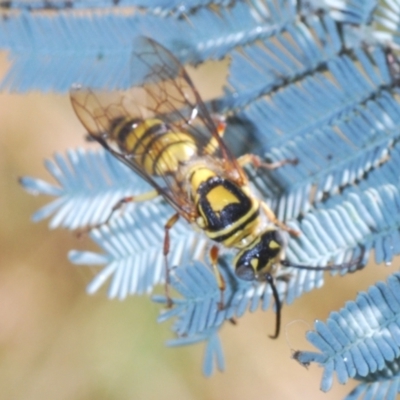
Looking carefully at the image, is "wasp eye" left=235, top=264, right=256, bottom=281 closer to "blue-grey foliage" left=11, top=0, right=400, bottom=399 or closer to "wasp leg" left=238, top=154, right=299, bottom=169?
"blue-grey foliage" left=11, top=0, right=400, bottom=399

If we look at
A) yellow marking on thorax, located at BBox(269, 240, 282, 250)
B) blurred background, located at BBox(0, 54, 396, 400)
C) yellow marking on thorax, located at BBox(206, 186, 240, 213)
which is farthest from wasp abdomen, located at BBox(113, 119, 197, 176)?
blurred background, located at BBox(0, 54, 396, 400)

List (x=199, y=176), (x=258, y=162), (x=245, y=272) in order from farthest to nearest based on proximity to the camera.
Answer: (x=199, y=176)
(x=258, y=162)
(x=245, y=272)

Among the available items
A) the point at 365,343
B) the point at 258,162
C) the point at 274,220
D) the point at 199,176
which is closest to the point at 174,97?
the point at 199,176

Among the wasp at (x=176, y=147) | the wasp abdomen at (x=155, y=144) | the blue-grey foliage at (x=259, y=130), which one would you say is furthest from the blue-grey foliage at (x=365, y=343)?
the wasp abdomen at (x=155, y=144)

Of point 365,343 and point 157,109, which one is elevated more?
point 157,109

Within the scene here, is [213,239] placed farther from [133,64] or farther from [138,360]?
[138,360]

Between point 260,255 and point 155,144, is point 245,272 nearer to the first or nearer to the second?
point 260,255

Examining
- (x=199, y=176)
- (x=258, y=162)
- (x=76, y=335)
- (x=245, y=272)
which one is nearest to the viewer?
(x=245, y=272)
